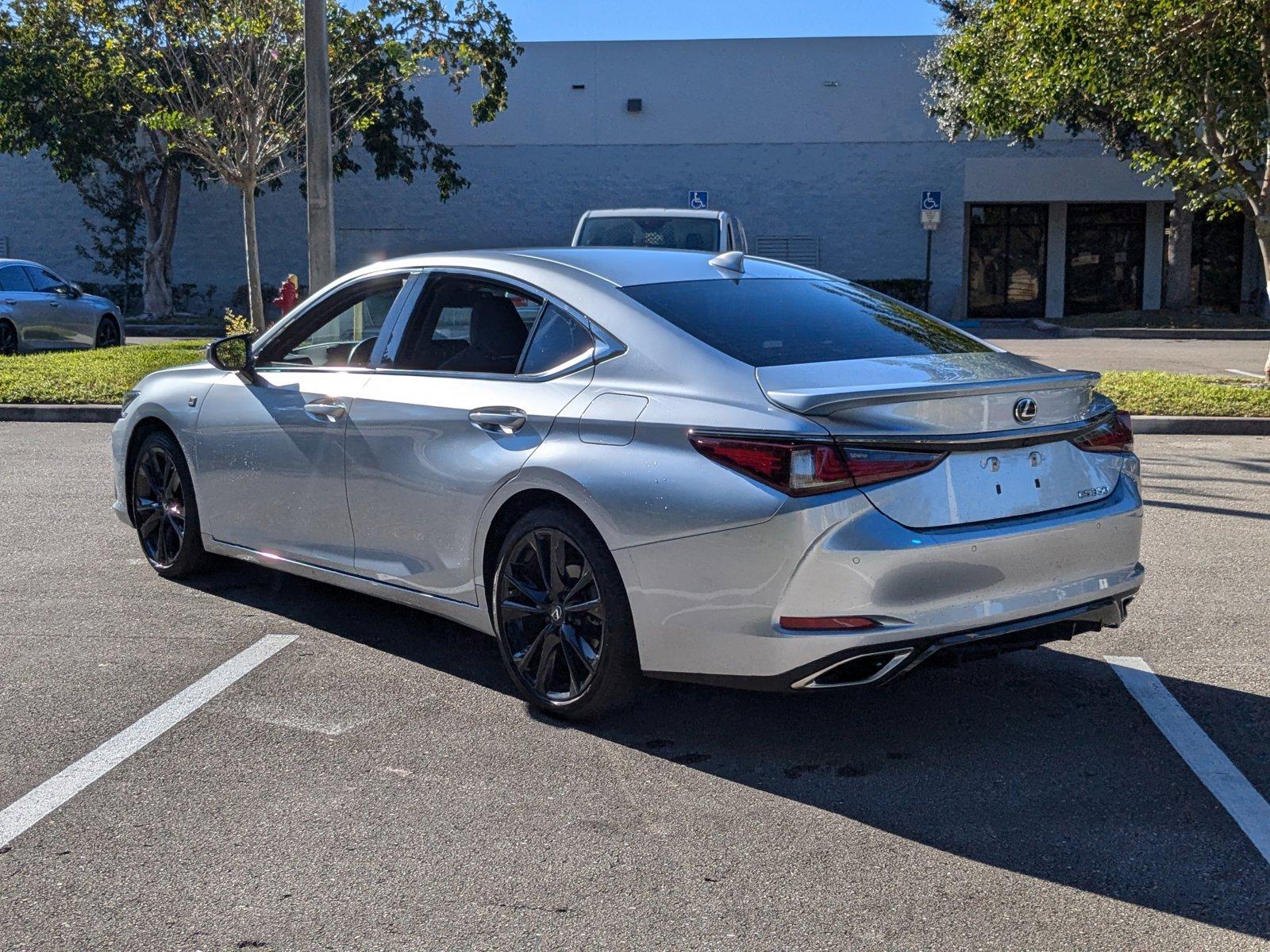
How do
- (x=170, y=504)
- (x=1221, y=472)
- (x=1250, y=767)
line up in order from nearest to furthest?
1. (x=1250, y=767)
2. (x=170, y=504)
3. (x=1221, y=472)

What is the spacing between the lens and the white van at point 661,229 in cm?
1480

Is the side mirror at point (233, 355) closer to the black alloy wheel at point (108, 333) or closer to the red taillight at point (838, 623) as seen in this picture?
the red taillight at point (838, 623)

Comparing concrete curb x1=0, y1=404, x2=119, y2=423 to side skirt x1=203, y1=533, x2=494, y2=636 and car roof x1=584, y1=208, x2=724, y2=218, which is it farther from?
side skirt x1=203, y1=533, x2=494, y2=636

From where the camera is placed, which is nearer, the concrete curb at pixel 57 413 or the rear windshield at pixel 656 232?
the concrete curb at pixel 57 413

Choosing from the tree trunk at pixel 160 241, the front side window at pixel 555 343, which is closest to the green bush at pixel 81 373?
the front side window at pixel 555 343

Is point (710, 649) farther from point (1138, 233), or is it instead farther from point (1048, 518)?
point (1138, 233)

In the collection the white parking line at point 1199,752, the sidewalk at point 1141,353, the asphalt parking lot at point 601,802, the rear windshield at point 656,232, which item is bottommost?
the asphalt parking lot at point 601,802

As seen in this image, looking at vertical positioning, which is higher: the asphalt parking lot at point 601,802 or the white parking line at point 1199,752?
the white parking line at point 1199,752

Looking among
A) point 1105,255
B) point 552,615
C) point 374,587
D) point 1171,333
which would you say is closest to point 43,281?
point 374,587

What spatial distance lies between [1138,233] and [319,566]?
33.9m

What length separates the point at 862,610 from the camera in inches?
159

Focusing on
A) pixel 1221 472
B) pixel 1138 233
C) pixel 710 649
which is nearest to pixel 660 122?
pixel 1138 233

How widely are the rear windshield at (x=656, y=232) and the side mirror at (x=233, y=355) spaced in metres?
8.63

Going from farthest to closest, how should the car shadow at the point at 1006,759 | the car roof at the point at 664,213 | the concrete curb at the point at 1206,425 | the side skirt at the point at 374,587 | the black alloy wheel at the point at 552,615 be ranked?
1. the car roof at the point at 664,213
2. the concrete curb at the point at 1206,425
3. the side skirt at the point at 374,587
4. the black alloy wheel at the point at 552,615
5. the car shadow at the point at 1006,759
